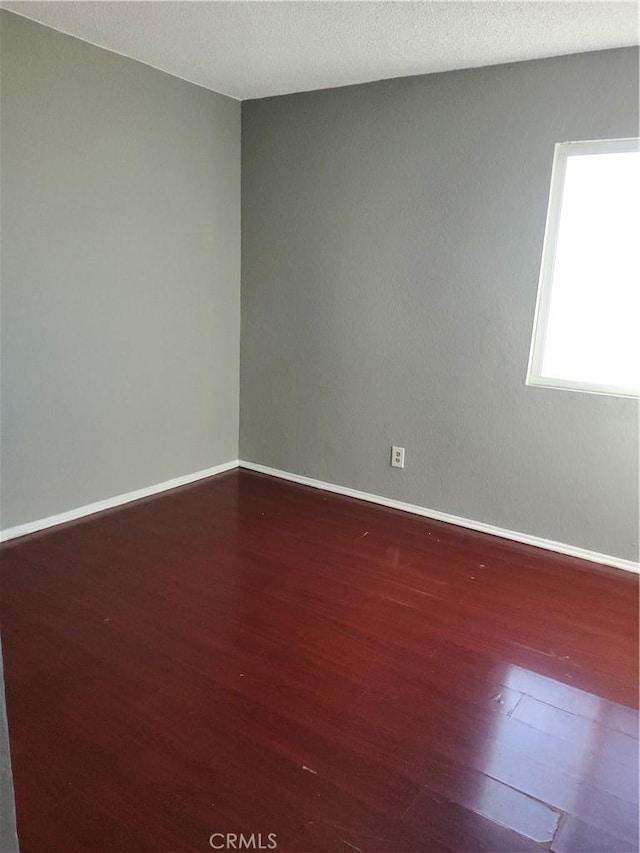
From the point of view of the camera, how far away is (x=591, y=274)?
109 inches

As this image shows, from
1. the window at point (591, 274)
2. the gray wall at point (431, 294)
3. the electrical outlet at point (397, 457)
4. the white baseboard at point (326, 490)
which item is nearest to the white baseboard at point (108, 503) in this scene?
the white baseboard at point (326, 490)

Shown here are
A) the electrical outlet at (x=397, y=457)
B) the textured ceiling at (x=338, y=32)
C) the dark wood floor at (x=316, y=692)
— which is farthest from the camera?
the electrical outlet at (x=397, y=457)

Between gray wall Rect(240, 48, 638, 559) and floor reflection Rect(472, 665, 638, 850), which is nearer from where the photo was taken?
floor reflection Rect(472, 665, 638, 850)

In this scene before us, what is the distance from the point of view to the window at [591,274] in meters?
2.64

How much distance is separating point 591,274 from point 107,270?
2.27 metres

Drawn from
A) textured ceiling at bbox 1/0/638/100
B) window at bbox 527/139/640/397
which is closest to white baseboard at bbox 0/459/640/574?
window at bbox 527/139/640/397

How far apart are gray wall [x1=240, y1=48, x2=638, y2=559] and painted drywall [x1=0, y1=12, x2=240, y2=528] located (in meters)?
0.30

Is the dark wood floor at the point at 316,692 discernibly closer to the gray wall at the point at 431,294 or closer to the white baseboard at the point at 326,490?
the white baseboard at the point at 326,490

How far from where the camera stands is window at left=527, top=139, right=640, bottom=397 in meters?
2.64

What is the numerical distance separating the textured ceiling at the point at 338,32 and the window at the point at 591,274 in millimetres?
466

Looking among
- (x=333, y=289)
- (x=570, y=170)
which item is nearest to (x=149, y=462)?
(x=333, y=289)

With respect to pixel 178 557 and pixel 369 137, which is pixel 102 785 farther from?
pixel 369 137

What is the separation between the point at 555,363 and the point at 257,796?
2.22 meters

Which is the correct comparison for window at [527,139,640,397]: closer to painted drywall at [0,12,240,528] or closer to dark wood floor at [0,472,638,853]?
dark wood floor at [0,472,638,853]
